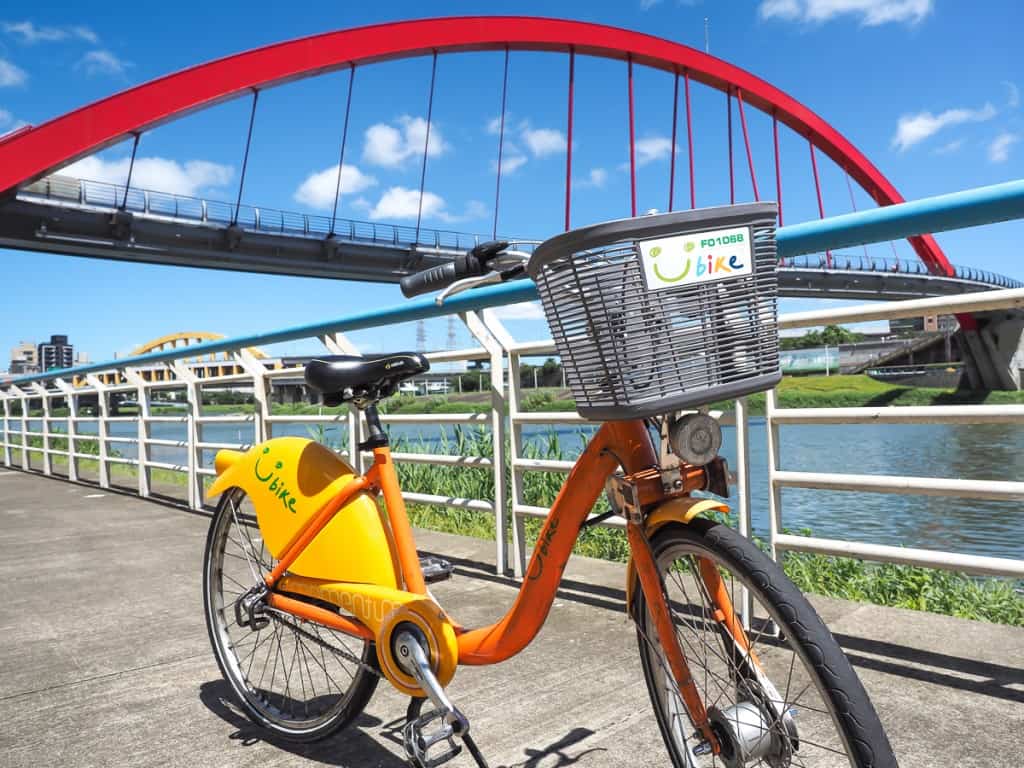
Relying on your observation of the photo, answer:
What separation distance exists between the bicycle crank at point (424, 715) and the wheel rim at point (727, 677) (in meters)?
0.35

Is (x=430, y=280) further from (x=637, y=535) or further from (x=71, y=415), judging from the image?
(x=71, y=415)

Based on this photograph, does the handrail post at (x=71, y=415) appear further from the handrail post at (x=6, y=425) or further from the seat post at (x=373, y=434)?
the seat post at (x=373, y=434)

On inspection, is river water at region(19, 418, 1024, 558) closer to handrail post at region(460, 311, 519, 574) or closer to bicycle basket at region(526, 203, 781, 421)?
handrail post at region(460, 311, 519, 574)

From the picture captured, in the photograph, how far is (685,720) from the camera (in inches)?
54.6

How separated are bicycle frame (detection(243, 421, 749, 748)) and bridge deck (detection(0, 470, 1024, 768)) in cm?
29

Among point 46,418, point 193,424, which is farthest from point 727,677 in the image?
point 46,418

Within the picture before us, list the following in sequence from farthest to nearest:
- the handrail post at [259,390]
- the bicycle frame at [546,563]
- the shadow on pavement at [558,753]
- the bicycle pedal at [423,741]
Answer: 1. the handrail post at [259,390]
2. the shadow on pavement at [558,753]
3. the bicycle pedal at [423,741]
4. the bicycle frame at [546,563]

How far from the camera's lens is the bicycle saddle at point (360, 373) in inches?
67.4

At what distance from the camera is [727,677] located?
1.30 meters

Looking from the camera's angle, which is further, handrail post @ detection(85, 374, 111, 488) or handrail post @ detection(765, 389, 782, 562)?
handrail post @ detection(85, 374, 111, 488)

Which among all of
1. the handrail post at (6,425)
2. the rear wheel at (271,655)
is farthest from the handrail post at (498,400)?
the handrail post at (6,425)

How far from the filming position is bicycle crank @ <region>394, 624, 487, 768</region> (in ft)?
4.64

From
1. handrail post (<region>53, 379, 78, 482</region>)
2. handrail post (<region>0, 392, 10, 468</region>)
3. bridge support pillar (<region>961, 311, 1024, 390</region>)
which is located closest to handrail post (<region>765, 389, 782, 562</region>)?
handrail post (<region>53, 379, 78, 482</region>)

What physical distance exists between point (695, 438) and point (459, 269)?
56cm
